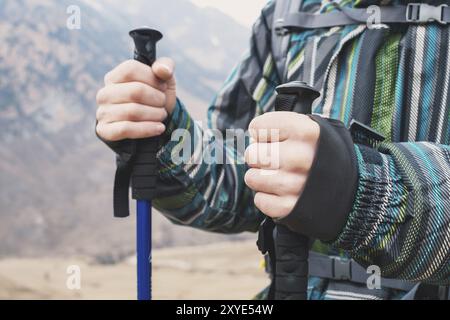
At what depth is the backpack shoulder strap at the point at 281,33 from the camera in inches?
55.7

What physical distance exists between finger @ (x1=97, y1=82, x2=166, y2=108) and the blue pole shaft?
0.83 feet

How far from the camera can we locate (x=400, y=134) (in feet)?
3.98

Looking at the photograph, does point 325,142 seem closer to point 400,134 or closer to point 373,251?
point 373,251

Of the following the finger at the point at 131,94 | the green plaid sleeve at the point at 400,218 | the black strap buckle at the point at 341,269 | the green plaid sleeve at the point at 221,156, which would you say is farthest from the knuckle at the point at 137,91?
the black strap buckle at the point at 341,269

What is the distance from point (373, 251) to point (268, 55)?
762 mm

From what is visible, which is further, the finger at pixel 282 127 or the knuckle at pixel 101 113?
the knuckle at pixel 101 113

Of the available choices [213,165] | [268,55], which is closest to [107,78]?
[213,165]

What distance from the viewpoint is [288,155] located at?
0.87m

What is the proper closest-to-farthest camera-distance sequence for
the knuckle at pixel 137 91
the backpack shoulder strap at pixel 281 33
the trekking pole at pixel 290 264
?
the trekking pole at pixel 290 264, the knuckle at pixel 137 91, the backpack shoulder strap at pixel 281 33

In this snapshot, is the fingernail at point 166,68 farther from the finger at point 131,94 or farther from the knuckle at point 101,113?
the knuckle at point 101,113

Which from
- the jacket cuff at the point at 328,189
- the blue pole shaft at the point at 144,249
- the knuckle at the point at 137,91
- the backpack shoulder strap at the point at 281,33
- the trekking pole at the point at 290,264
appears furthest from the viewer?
the backpack shoulder strap at the point at 281,33

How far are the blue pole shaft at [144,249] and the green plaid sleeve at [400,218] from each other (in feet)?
1.76

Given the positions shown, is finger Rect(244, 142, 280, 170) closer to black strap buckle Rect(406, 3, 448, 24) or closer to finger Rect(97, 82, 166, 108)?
finger Rect(97, 82, 166, 108)

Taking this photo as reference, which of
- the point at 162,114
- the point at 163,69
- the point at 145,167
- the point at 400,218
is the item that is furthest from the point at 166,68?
the point at 400,218
